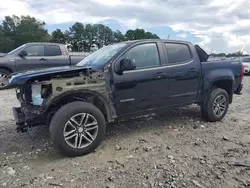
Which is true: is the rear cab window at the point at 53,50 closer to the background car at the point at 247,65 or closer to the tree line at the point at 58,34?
the background car at the point at 247,65

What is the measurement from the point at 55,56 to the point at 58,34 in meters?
46.9

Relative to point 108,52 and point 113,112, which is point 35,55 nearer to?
point 108,52

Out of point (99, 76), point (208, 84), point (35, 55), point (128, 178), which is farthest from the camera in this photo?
point (35, 55)

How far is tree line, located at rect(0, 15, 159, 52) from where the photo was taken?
165 feet

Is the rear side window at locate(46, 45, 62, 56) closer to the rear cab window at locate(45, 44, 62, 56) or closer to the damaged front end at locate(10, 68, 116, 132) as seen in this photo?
the rear cab window at locate(45, 44, 62, 56)

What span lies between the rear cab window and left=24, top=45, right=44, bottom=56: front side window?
0.72 ft

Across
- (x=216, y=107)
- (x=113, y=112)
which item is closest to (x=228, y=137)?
(x=216, y=107)

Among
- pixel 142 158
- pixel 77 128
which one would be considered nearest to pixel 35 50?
pixel 77 128

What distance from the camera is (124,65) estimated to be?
Result: 4.18 m

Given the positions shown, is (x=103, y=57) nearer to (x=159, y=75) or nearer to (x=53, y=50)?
(x=159, y=75)

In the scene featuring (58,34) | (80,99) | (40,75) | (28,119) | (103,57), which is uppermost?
(58,34)

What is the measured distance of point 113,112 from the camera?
4.29 m

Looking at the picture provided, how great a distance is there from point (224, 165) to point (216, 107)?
222 centimetres

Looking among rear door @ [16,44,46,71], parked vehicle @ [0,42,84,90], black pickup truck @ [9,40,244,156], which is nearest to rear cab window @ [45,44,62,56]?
parked vehicle @ [0,42,84,90]
